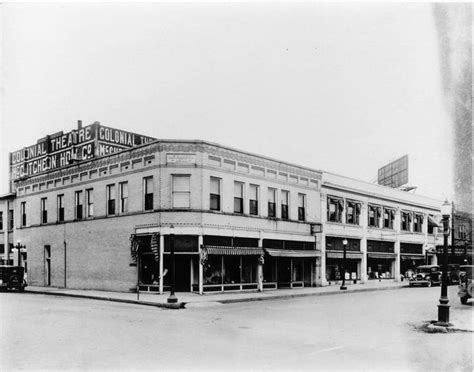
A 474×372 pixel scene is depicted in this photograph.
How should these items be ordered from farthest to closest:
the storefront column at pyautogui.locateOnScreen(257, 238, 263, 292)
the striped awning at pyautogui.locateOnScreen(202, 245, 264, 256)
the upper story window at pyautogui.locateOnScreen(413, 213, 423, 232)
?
1. the upper story window at pyautogui.locateOnScreen(413, 213, 423, 232)
2. the storefront column at pyautogui.locateOnScreen(257, 238, 263, 292)
3. the striped awning at pyautogui.locateOnScreen(202, 245, 264, 256)

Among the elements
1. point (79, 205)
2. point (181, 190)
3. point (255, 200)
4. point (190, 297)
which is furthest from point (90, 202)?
point (190, 297)

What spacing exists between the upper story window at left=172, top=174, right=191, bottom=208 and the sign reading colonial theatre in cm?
1357

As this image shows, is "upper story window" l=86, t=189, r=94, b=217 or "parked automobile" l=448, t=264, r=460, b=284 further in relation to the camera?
"parked automobile" l=448, t=264, r=460, b=284

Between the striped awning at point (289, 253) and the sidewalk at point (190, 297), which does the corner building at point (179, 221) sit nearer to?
the striped awning at point (289, 253)

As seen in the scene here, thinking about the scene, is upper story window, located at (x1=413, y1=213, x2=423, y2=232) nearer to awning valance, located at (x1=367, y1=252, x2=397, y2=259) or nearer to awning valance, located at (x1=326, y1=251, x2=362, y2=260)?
awning valance, located at (x1=367, y1=252, x2=397, y2=259)

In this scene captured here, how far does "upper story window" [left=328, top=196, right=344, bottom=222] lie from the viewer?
1490 inches

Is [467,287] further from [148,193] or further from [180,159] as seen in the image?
[148,193]

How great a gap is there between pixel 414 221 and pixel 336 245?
13525mm

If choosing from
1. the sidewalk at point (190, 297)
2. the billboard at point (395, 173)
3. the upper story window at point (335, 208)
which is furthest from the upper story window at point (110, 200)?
the billboard at point (395, 173)

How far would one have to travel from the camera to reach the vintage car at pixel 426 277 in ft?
125

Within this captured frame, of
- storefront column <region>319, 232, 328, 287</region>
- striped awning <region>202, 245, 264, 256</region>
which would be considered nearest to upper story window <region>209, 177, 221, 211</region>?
striped awning <region>202, 245, 264, 256</region>

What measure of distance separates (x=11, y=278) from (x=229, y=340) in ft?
78.4

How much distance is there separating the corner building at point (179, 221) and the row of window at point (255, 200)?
6cm

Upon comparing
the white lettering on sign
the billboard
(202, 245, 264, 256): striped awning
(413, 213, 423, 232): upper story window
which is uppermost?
the billboard
